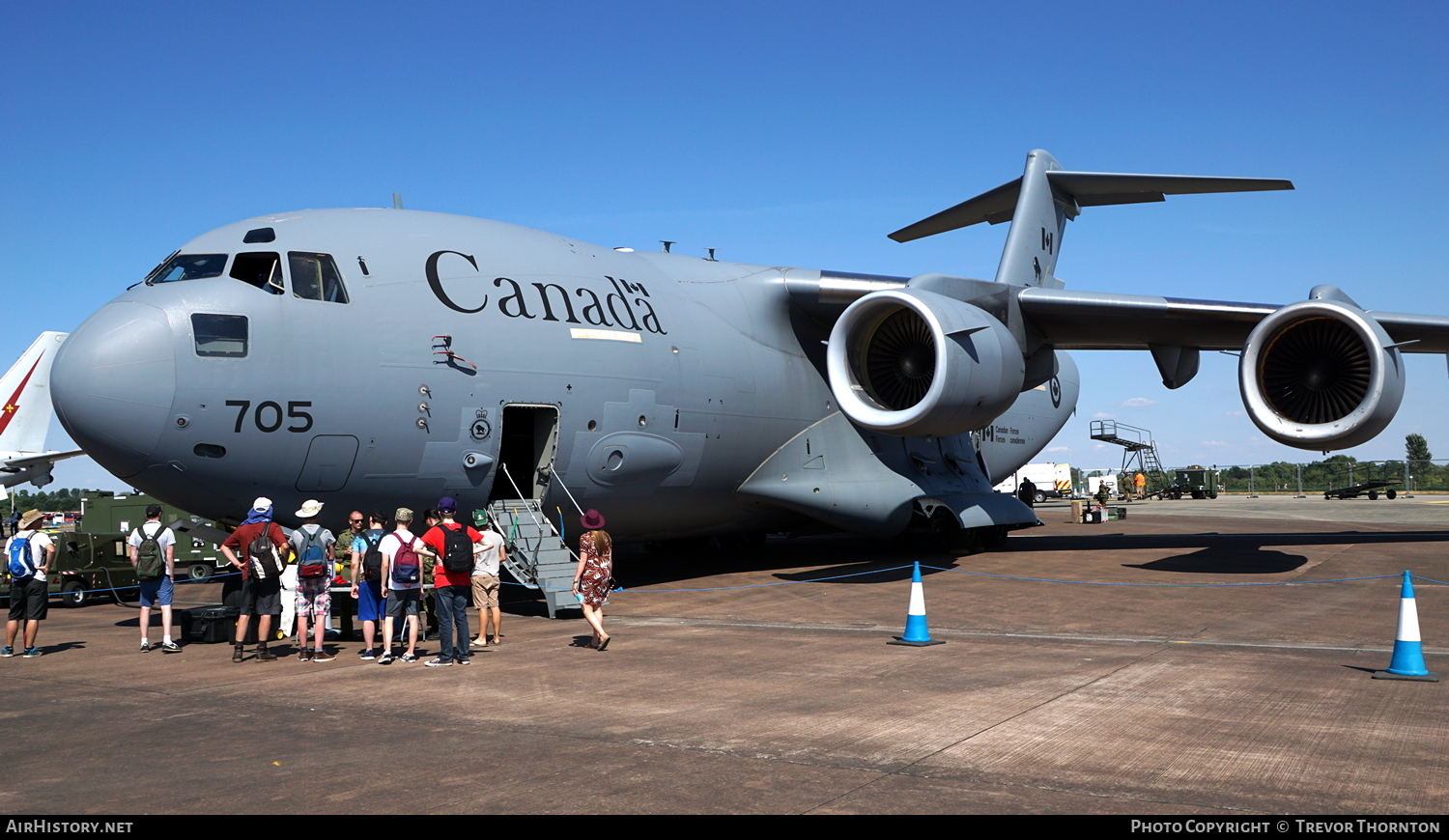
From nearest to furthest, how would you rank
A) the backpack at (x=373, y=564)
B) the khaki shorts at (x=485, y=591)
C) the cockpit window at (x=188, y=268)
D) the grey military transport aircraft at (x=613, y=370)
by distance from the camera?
1. the backpack at (x=373, y=564)
2. the khaki shorts at (x=485, y=591)
3. the grey military transport aircraft at (x=613, y=370)
4. the cockpit window at (x=188, y=268)

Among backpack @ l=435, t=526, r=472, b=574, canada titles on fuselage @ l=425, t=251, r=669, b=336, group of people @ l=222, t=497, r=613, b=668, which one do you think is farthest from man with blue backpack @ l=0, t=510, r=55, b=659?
canada titles on fuselage @ l=425, t=251, r=669, b=336

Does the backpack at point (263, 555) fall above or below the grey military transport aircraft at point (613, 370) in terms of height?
below

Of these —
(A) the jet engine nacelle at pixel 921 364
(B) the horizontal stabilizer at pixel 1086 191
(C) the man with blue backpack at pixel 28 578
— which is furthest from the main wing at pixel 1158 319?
(C) the man with blue backpack at pixel 28 578

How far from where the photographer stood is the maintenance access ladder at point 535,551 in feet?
37.9

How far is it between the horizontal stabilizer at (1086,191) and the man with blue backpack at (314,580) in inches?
549

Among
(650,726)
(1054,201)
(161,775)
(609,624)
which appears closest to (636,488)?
(609,624)

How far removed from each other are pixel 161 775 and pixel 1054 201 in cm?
1773

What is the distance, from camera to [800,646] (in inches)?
354

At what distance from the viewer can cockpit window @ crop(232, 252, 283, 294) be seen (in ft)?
34.3

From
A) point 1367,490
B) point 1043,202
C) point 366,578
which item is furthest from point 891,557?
point 1367,490

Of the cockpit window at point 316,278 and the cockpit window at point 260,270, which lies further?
the cockpit window at point 316,278

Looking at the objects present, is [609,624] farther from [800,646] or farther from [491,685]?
[491,685]

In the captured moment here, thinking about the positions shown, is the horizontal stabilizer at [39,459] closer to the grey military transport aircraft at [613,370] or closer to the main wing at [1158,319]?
the grey military transport aircraft at [613,370]

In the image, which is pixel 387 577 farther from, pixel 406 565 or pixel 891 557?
pixel 891 557
